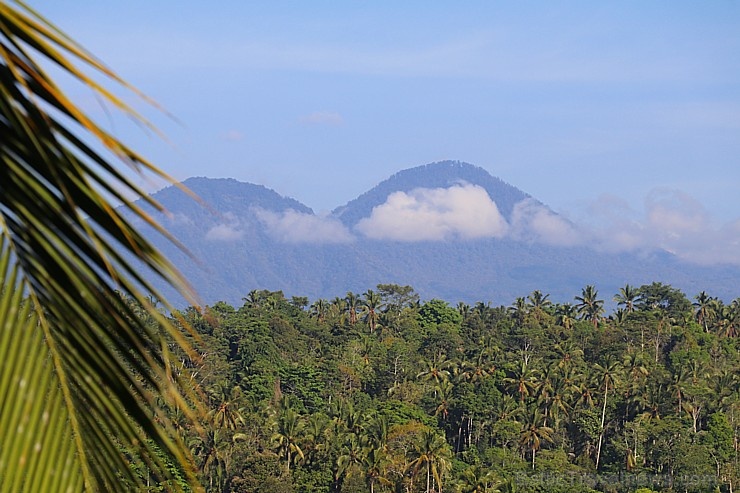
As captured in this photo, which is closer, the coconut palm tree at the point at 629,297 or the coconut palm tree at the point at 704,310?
the coconut palm tree at the point at 704,310

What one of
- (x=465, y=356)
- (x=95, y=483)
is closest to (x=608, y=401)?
(x=465, y=356)

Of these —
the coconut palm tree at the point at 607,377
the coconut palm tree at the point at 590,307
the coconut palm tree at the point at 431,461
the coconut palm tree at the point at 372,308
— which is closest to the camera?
the coconut palm tree at the point at 431,461

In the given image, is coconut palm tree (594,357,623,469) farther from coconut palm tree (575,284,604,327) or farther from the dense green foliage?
coconut palm tree (575,284,604,327)

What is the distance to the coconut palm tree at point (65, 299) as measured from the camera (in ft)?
4.09

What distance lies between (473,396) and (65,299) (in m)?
48.5

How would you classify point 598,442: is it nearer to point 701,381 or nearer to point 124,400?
point 701,381

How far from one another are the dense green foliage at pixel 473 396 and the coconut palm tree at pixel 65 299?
2857 centimetres

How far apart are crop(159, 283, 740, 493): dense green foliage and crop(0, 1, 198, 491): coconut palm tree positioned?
28.6 metres

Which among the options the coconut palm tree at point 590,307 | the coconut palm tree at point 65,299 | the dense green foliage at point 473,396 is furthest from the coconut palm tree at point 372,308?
the coconut palm tree at point 65,299

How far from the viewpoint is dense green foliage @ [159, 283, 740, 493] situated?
3791 cm

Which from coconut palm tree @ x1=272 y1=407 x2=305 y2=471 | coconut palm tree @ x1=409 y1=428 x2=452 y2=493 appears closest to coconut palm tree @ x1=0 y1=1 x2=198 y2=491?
coconut palm tree @ x1=409 y1=428 x2=452 y2=493

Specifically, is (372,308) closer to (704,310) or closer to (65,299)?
(704,310)

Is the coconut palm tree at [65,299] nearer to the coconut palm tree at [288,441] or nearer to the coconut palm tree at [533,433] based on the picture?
the coconut palm tree at [288,441]

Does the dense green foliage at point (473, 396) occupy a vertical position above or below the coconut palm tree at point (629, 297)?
below
